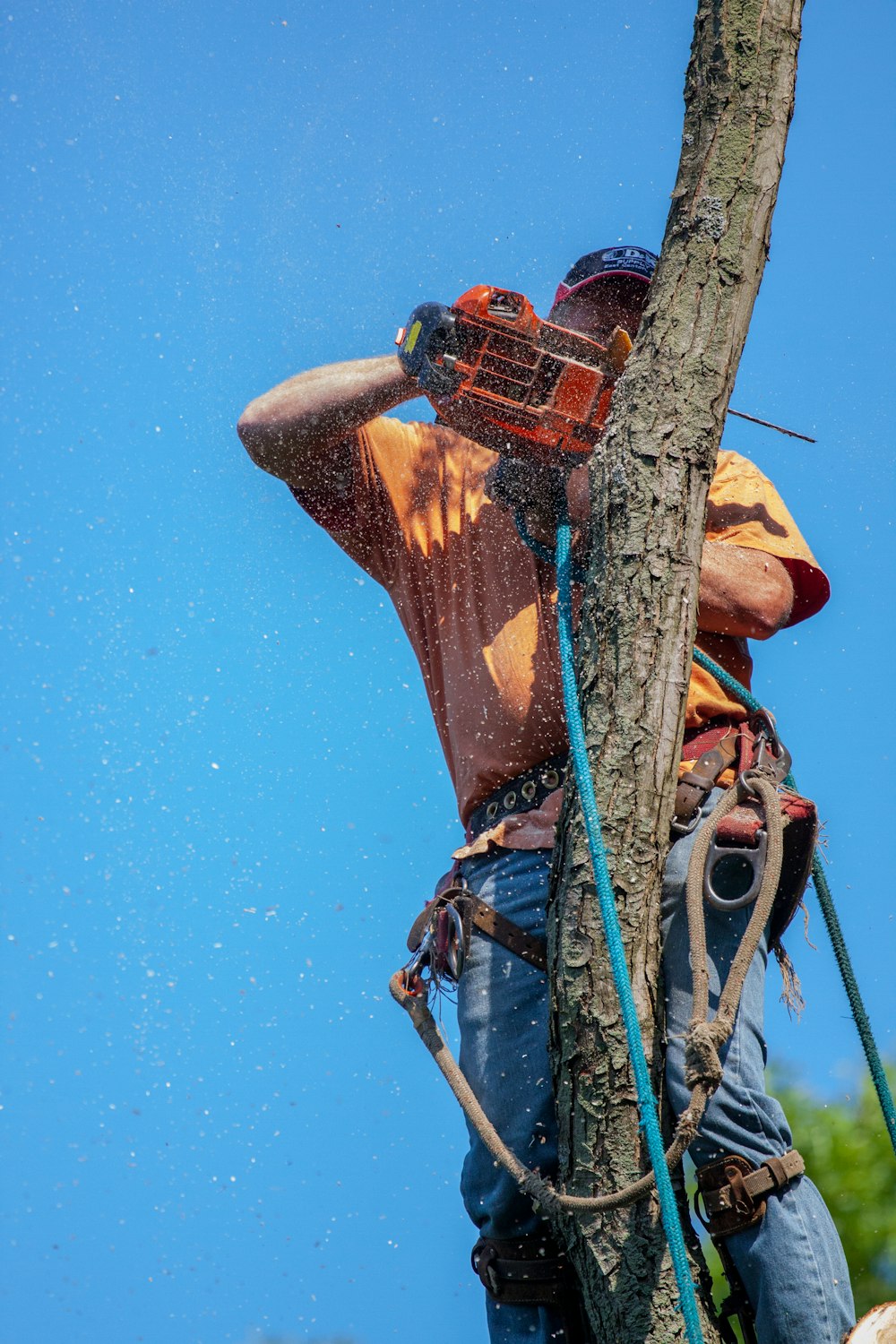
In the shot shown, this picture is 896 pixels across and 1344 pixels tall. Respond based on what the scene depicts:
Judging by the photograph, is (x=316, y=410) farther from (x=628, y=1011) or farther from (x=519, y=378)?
(x=628, y=1011)

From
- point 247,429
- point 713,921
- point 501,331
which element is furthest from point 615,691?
point 247,429

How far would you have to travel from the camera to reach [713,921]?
234 cm

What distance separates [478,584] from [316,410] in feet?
1.75

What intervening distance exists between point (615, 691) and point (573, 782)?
0.17 metres

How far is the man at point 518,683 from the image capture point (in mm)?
2236

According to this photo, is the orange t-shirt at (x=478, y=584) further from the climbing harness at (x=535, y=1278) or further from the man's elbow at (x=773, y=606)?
the climbing harness at (x=535, y=1278)

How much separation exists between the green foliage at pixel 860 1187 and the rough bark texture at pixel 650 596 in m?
9.47

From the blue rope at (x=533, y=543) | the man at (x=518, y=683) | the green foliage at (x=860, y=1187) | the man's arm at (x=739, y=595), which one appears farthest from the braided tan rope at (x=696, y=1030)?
the green foliage at (x=860, y=1187)

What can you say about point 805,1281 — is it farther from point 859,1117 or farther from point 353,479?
point 859,1117

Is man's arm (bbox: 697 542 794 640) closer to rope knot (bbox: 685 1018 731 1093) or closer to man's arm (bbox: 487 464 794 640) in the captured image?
man's arm (bbox: 487 464 794 640)

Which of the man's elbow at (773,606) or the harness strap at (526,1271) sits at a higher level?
the man's elbow at (773,606)

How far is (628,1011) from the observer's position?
6.64ft

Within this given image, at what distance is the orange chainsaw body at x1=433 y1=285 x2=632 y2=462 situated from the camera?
2.56 metres

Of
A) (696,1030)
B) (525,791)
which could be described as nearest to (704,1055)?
(696,1030)
